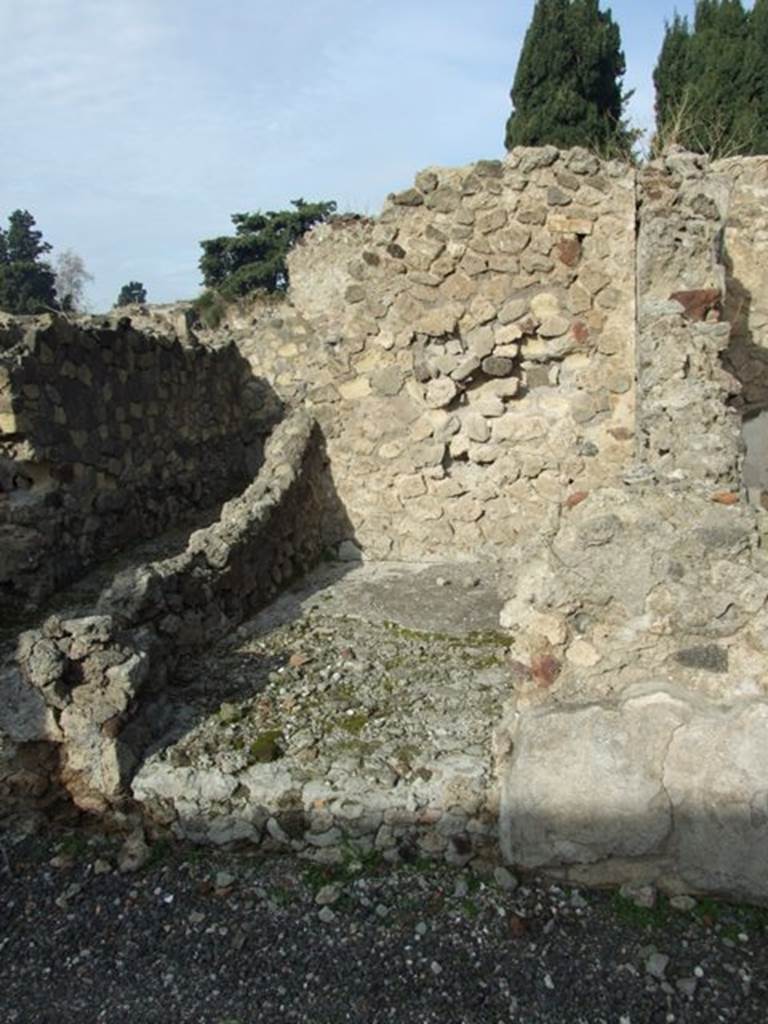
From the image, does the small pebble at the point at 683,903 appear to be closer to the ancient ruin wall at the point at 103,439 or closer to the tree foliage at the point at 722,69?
the ancient ruin wall at the point at 103,439

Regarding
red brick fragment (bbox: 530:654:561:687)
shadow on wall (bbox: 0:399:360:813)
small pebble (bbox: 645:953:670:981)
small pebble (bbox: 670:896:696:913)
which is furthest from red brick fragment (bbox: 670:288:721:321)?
small pebble (bbox: 645:953:670:981)

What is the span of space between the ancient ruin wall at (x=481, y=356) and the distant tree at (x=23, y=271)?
25781 mm

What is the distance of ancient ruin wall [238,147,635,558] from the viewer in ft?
17.4

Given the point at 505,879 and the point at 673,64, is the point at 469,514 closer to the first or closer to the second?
the point at 505,879

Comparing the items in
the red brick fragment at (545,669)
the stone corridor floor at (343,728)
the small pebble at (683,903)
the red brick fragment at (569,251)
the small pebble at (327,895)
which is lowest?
the small pebble at (683,903)

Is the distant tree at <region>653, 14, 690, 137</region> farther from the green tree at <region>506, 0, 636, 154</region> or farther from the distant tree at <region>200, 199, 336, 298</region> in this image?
the distant tree at <region>200, 199, 336, 298</region>

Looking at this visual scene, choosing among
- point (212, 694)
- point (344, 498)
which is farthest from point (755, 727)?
point (344, 498)

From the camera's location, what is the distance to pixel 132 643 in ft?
11.0

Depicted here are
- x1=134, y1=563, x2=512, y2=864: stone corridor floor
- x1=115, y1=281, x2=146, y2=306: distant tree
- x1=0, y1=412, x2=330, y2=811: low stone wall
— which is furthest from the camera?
x1=115, y1=281, x2=146, y2=306: distant tree

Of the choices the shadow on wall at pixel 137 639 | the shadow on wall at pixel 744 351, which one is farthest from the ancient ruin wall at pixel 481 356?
the shadow on wall at pixel 744 351

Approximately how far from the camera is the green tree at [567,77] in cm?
1914

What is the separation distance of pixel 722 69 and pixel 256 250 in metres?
17.8

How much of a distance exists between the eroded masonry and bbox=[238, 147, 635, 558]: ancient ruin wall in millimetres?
19

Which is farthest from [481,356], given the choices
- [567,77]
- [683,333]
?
[567,77]
